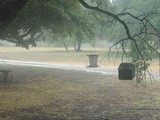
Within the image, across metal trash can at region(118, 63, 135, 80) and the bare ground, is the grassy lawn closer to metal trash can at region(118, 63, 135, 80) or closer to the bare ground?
the bare ground

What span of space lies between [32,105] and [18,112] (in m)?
1.44

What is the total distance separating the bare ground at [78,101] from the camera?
39.8 feet

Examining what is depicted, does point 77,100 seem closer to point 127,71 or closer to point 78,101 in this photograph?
point 78,101

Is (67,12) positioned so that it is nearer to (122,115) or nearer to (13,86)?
(13,86)

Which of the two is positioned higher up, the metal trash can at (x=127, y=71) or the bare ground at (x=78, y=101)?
the metal trash can at (x=127, y=71)

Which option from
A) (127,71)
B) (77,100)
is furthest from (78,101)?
(127,71)

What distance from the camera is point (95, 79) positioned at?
2341 cm

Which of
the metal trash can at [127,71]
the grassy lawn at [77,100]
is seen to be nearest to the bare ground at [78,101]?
the grassy lawn at [77,100]

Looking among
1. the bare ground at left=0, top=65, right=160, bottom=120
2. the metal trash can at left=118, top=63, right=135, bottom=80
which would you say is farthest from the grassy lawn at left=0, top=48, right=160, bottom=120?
the metal trash can at left=118, top=63, right=135, bottom=80

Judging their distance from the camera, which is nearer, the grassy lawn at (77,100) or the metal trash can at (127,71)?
the grassy lawn at (77,100)

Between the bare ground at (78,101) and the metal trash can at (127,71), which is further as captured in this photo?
the metal trash can at (127,71)

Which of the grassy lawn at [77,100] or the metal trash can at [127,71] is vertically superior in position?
the metal trash can at [127,71]

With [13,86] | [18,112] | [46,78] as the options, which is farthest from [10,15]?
[46,78]

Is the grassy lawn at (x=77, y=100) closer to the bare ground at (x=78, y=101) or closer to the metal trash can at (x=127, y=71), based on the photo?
the bare ground at (x=78, y=101)
